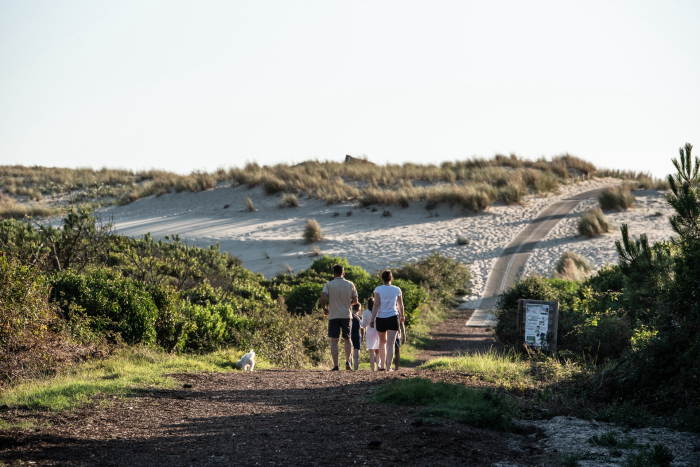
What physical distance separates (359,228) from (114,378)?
2377cm

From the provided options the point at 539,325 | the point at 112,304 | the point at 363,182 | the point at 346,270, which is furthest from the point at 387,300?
the point at 363,182

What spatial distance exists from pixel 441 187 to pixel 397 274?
1484 centimetres

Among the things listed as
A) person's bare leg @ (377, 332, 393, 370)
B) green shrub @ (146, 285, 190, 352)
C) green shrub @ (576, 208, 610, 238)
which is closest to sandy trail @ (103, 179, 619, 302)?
green shrub @ (576, 208, 610, 238)

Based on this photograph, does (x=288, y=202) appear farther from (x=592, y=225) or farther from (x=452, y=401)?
(x=452, y=401)

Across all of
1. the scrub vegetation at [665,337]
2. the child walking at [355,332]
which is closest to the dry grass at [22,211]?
the child walking at [355,332]

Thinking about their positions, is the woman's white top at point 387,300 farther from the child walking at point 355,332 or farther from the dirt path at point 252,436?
the dirt path at point 252,436

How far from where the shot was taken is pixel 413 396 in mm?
6629

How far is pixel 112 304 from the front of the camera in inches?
353

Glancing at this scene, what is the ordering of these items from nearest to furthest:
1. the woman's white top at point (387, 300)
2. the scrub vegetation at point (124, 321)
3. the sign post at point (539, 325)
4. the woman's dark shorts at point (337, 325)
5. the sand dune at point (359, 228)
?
1. the scrub vegetation at point (124, 321)
2. the woman's white top at point (387, 300)
3. the woman's dark shorts at point (337, 325)
4. the sign post at point (539, 325)
5. the sand dune at point (359, 228)

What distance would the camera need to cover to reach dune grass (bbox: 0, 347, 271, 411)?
20.2 feet

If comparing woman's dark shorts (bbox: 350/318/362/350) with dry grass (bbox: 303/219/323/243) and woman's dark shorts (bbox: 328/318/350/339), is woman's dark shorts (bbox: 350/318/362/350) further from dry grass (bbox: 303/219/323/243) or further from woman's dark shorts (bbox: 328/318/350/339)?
dry grass (bbox: 303/219/323/243)

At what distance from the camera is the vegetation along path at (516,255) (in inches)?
783

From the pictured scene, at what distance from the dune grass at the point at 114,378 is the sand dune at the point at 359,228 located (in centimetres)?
1446

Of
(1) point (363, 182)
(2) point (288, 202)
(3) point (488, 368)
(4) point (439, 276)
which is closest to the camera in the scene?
(3) point (488, 368)
